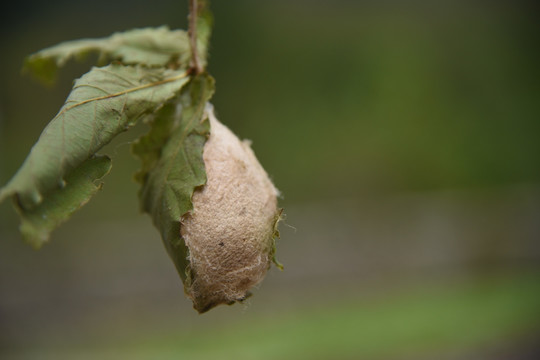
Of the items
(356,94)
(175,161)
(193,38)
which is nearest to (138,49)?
(193,38)

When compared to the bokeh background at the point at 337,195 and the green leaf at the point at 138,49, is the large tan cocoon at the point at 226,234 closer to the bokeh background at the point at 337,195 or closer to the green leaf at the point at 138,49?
the green leaf at the point at 138,49

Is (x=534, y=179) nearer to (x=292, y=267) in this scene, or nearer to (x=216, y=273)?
(x=292, y=267)

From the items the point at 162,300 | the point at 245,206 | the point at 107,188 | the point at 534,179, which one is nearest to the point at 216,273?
the point at 245,206

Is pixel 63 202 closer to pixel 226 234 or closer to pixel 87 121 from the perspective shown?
pixel 87 121

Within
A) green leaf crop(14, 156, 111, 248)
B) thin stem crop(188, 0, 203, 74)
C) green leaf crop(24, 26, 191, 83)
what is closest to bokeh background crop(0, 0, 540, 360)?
green leaf crop(24, 26, 191, 83)

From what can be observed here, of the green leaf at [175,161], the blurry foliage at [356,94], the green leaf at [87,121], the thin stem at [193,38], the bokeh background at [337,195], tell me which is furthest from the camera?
the blurry foliage at [356,94]

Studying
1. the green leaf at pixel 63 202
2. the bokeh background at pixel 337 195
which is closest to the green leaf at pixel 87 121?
the green leaf at pixel 63 202

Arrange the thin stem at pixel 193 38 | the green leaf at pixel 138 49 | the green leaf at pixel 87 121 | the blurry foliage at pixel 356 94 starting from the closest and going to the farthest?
1. the green leaf at pixel 87 121
2. the thin stem at pixel 193 38
3. the green leaf at pixel 138 49
4. the blurry foliage at pixel 356 94
